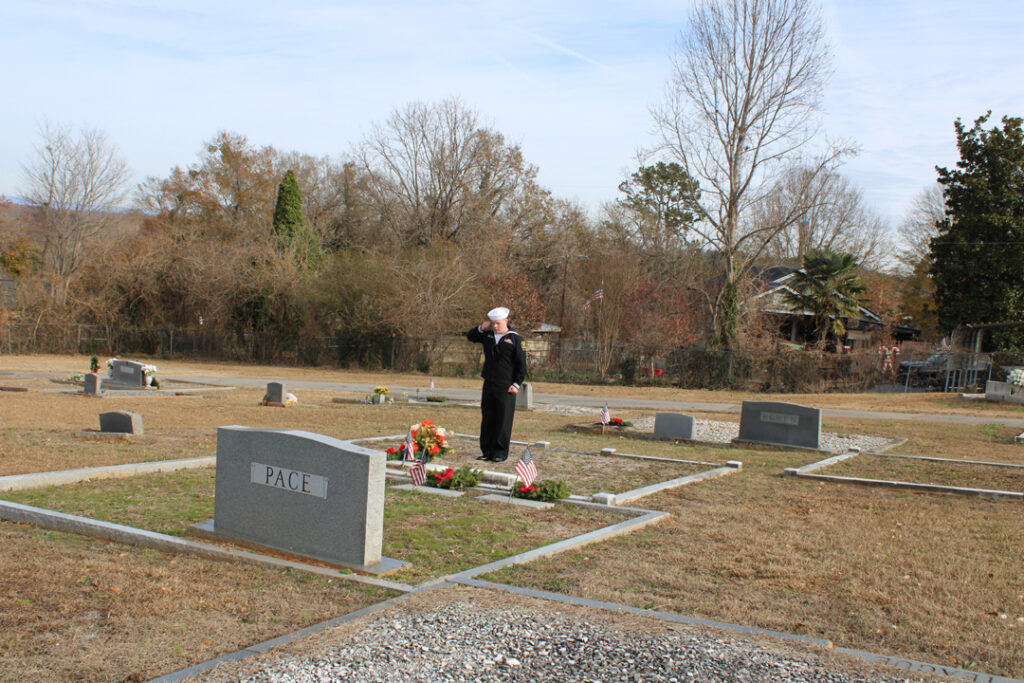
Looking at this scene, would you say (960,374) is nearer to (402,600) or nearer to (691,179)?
(691,179)

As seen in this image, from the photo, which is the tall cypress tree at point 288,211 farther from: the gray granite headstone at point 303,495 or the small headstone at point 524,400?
the gray granite headstone at point 303,495

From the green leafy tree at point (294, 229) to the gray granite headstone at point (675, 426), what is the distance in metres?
32.9

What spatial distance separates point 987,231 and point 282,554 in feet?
119

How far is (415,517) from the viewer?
7.81 metres

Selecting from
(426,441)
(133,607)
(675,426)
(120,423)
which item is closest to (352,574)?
(133,607)

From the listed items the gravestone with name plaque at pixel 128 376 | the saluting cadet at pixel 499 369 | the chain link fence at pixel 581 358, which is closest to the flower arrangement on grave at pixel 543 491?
the saluting cadet at pixel 499 369

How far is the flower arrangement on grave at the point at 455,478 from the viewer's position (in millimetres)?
9320

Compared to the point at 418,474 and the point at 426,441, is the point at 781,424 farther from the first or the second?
the point at 418,474

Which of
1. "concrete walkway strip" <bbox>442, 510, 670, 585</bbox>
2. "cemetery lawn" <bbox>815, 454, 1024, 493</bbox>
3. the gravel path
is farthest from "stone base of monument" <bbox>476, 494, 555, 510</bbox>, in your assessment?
"cemetery lawn" <bbox>815, 454, 1024, 493</bbox>

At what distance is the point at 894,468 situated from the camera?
12406 millimetres

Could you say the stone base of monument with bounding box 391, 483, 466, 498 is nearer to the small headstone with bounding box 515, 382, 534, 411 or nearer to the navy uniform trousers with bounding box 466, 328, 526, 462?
the navy uniform trousers with bounding box 466, 328, 526, 462

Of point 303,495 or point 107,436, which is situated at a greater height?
point 303,495

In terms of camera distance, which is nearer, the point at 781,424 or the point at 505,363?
the point at 505,363

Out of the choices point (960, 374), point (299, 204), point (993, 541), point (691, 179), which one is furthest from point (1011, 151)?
point (299, 204)
